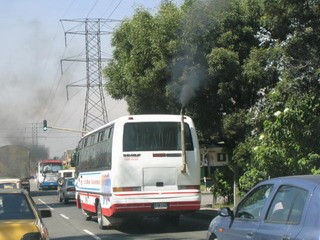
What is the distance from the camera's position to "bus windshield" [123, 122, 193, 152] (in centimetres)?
1553

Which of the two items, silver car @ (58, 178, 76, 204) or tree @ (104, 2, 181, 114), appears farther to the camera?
silver car @ (58, 178, 76, 204)

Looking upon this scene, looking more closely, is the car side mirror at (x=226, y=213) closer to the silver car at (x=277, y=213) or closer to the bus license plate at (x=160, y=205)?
the silver car at (x=277, y=213)

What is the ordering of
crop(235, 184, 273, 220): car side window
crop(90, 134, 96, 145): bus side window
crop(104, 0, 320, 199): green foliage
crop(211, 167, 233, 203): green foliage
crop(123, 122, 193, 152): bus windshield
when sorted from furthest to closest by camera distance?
crop(211, 167, 233, 203): green foliage
crop(90, 134, 96, 145): bus side window
crop(123, 122, 193, 152): bus windshield
crop(104, 0, 320, 199): green foliage
crop(235, 184, 273, 220): car side window

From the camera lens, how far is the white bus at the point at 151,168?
1521 cm

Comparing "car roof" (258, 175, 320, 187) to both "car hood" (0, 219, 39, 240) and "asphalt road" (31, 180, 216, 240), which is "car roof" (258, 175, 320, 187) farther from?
"asphalt road" (31, 180, 216, 240)

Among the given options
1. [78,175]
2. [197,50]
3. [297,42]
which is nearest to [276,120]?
[297,42]

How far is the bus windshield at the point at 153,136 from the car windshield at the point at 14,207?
21.0ft

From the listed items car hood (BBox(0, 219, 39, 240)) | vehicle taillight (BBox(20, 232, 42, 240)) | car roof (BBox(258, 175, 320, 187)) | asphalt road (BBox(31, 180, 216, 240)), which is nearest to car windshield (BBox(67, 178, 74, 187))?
asphalt road (BBox(31, 180, 216, 240))

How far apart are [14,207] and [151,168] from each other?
22.3ft

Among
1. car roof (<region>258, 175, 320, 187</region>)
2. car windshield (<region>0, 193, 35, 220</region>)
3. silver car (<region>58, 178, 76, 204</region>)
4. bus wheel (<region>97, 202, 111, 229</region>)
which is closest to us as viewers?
car roof (<region>258, 175, 320, 187</region>)

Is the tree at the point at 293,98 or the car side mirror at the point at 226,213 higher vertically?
the tree at the point at 293,98

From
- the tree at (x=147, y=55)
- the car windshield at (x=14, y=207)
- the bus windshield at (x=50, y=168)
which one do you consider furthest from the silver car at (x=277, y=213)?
the bus windshield at (x=50, y=168)

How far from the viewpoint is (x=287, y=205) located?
6488 mm

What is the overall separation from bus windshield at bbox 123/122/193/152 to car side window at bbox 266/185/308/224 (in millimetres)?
8865
